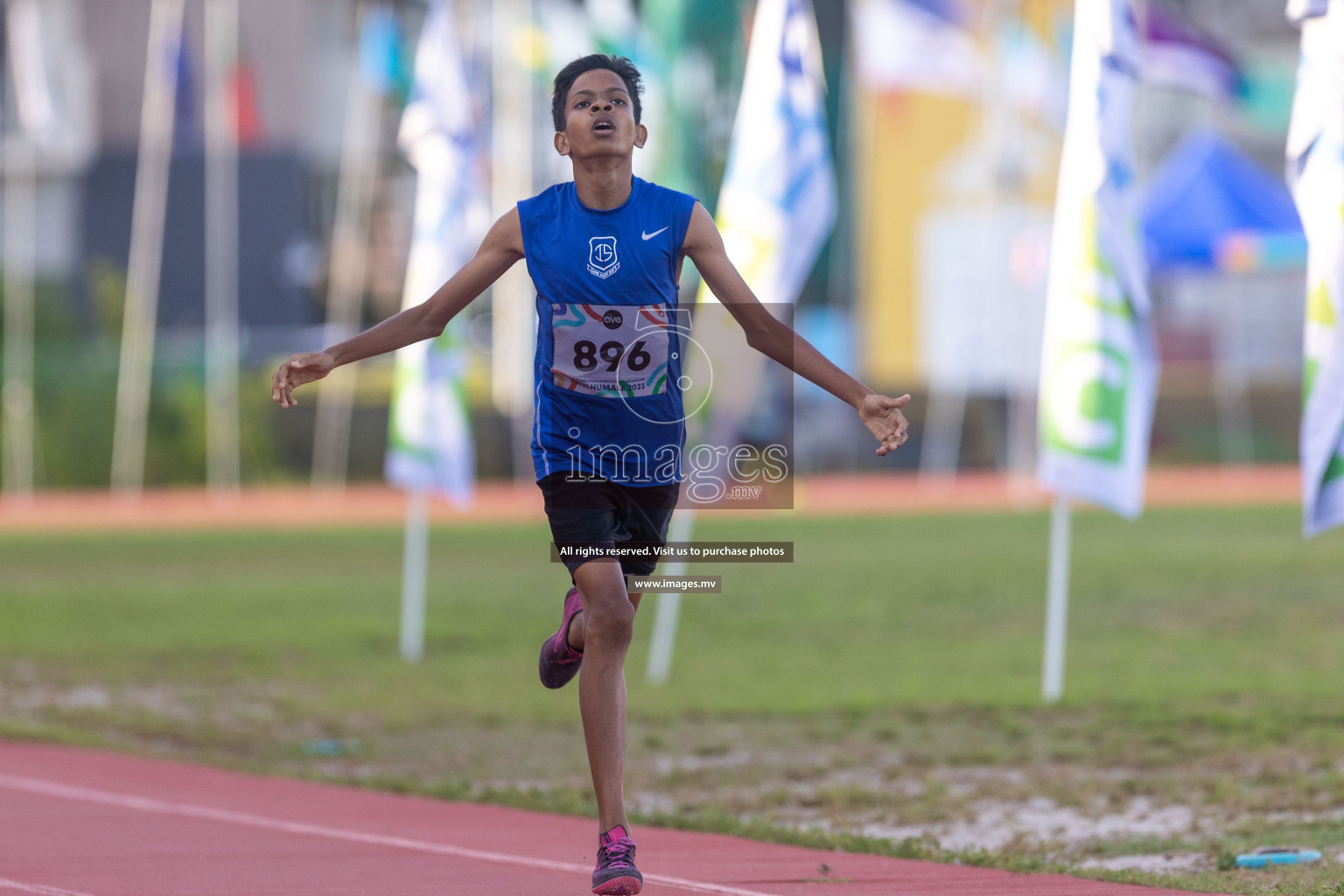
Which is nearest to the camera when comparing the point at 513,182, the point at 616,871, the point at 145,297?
the point at 616,871

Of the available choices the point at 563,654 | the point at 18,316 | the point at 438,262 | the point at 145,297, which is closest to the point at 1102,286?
the point at 438,262

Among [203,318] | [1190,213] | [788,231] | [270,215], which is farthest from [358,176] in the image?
[788,231]

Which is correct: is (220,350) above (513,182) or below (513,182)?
below

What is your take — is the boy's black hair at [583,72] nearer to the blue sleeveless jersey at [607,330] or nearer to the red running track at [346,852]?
the blue sleeveless jersey at [607,330]

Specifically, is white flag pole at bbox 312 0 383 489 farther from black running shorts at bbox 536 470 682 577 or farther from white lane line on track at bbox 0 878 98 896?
black running shorts at bbox 536 470 682 577

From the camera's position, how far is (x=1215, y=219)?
29781 millimetres

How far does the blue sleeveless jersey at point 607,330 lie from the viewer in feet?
16.9

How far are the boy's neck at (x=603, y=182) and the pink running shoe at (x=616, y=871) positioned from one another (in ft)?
5.95

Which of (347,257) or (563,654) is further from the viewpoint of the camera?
(347,257)

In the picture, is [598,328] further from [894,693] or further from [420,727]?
[894,693]

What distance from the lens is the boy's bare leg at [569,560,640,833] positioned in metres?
5.14

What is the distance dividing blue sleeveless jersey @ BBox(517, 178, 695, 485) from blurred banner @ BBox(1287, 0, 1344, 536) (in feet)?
12.8

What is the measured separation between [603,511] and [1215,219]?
26545 mm

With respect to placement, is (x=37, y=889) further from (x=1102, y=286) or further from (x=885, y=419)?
(x=1102, y=286)
